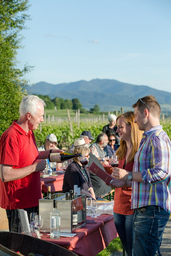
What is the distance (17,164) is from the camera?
282 centimetres

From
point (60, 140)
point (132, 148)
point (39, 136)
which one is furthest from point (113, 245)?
point (60, 140)

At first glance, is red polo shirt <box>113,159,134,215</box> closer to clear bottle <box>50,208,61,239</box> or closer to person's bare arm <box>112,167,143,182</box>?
person's bare arm <box>112,167,143,182</box>

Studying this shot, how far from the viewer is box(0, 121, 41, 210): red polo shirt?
2.82 m

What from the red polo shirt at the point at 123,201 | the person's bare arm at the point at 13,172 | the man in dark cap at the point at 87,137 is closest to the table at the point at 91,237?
the red polo shirt at the point at 123,201

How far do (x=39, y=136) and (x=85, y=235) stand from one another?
Answer: 12995 mm

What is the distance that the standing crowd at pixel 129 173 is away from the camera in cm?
244

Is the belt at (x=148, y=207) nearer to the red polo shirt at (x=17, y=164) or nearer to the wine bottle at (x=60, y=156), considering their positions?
the wine bottle at (x=60, y=156)

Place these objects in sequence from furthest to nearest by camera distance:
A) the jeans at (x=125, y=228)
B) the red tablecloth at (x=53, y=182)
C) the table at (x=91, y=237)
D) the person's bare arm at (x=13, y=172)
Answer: the red tablecloth at (x=53, y=182)
the jeans at (x=125, y=228)
the person's bare arm at (x=13, y=172)
the table at (x=91, y=237)

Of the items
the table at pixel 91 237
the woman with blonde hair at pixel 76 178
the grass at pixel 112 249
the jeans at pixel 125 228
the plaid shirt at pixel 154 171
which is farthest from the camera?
the grass at pixel 112 249

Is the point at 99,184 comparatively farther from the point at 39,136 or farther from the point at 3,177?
the point at 39,136

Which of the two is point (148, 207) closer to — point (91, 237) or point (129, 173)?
point (129, 173)

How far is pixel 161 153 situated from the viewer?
7.91 ft

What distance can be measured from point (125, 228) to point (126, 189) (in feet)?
1.21

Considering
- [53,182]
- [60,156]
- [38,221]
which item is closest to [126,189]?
[60,156]
